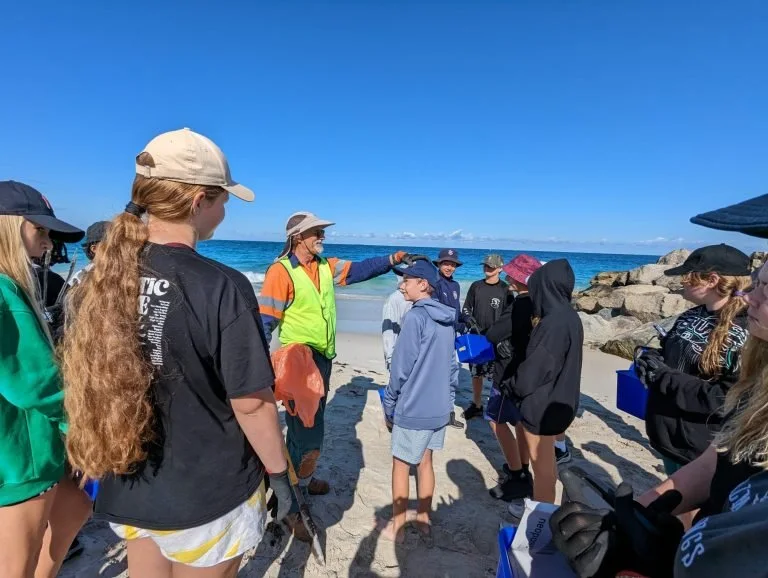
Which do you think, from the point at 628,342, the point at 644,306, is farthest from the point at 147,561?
the point at 644,306

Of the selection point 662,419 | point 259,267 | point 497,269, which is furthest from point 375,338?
point 259,267

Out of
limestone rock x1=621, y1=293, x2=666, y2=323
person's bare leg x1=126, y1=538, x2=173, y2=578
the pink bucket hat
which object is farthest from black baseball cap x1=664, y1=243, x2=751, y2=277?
limestone rock x1=621, y1=293, x2=666, y2=323

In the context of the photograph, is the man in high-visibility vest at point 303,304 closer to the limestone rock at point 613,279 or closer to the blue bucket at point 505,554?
the blue bucket at point 505,554

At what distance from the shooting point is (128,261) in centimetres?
127

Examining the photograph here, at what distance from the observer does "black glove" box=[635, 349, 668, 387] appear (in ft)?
7.97

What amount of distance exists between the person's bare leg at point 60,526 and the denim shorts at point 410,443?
189cm

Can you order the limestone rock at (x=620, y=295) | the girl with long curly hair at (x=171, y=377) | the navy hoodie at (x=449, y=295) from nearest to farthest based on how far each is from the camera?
the girl with long curly hair at (x=171, y=377), the navy hoodie at (x=449, y=295), the limestone rock at (x=620, y=295)

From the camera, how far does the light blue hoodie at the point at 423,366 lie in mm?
2787

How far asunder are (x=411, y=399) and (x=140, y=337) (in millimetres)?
1948

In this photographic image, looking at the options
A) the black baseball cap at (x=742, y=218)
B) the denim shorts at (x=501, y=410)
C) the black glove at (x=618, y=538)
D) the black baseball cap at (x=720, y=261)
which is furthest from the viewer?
the denim shorts at (x=501, y=410)

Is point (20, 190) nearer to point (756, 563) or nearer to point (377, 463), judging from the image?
point (756, 563)

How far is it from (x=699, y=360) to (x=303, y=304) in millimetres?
2634

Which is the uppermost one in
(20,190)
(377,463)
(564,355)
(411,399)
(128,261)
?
(20,190)

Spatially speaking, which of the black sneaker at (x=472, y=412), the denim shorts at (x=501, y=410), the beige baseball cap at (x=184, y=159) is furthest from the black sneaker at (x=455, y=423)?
the beige baseball cap at (x=184, y=159)
